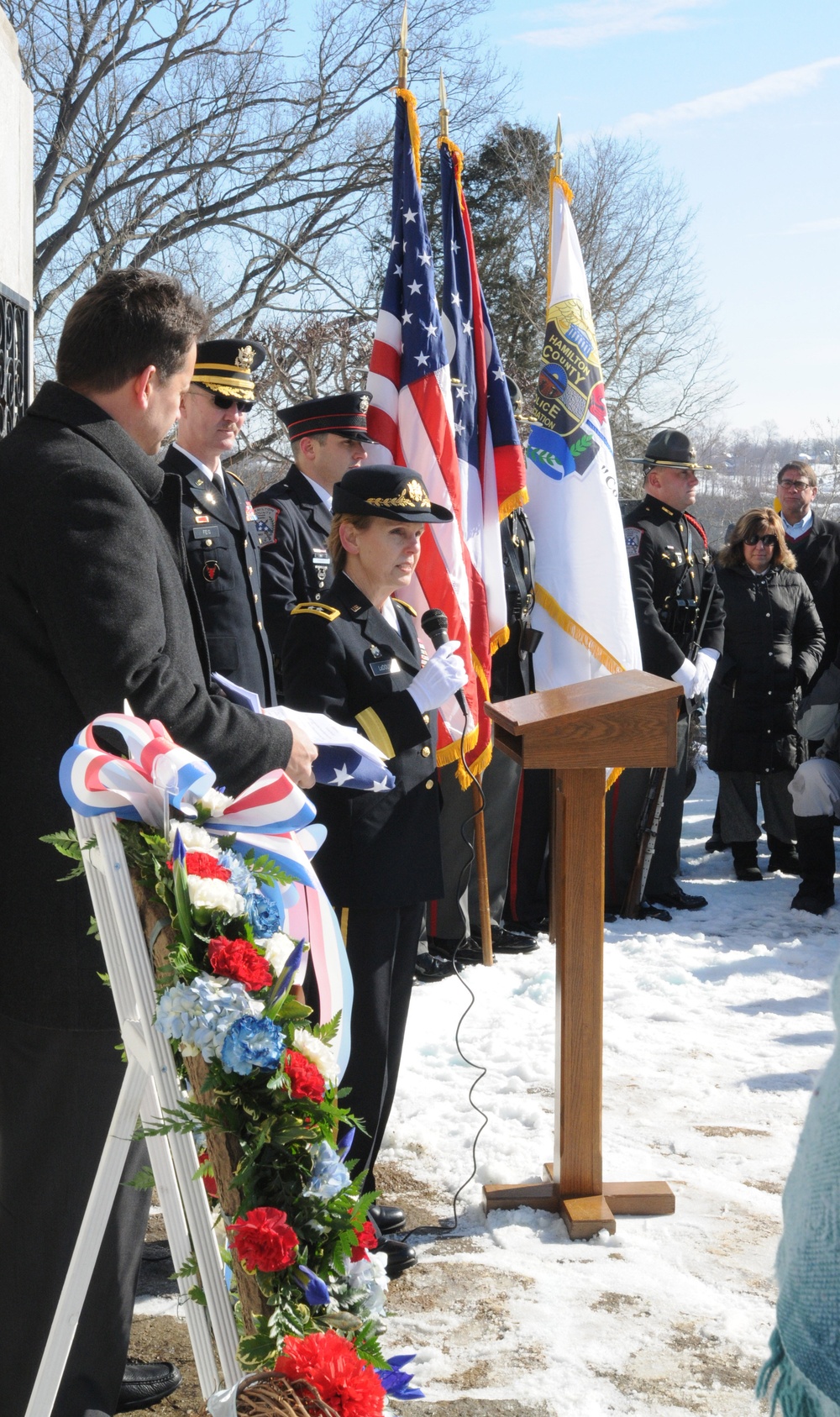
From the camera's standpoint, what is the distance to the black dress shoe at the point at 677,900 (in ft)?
23.4

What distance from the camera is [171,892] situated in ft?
5.52

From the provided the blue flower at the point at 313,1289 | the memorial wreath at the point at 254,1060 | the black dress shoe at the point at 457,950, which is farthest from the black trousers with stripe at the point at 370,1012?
the black dress shoe at the point at 457,950

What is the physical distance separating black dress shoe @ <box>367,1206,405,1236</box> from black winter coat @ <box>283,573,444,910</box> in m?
0.90

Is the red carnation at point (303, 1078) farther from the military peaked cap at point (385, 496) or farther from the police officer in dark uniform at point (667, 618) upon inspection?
the police officer in dark uniform at point (667, 618)

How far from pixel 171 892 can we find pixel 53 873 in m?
0.63

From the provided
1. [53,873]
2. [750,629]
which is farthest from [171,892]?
[750,629]

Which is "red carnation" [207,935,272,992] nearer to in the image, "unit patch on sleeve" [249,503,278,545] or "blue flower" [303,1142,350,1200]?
"blue flower" [303,1142,350,1200]

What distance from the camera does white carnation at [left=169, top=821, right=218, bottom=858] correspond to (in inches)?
67.2

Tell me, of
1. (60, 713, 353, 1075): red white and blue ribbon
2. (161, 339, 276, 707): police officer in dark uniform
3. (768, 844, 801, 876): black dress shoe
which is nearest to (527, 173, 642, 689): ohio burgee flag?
(768, 844, 801, 876): black dress shoe

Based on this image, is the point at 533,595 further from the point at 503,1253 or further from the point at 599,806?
the point at 503,1253

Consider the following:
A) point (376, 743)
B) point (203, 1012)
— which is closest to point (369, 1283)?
point (203, 1012)

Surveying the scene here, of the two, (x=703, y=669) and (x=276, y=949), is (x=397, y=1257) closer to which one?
(x=276, y=949)

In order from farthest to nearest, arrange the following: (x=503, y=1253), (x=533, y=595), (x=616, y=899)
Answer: (x=616, y=899) → (x=533, y=595) → (x=503, y=1253)

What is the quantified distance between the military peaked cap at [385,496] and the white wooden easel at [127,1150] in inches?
66.7
